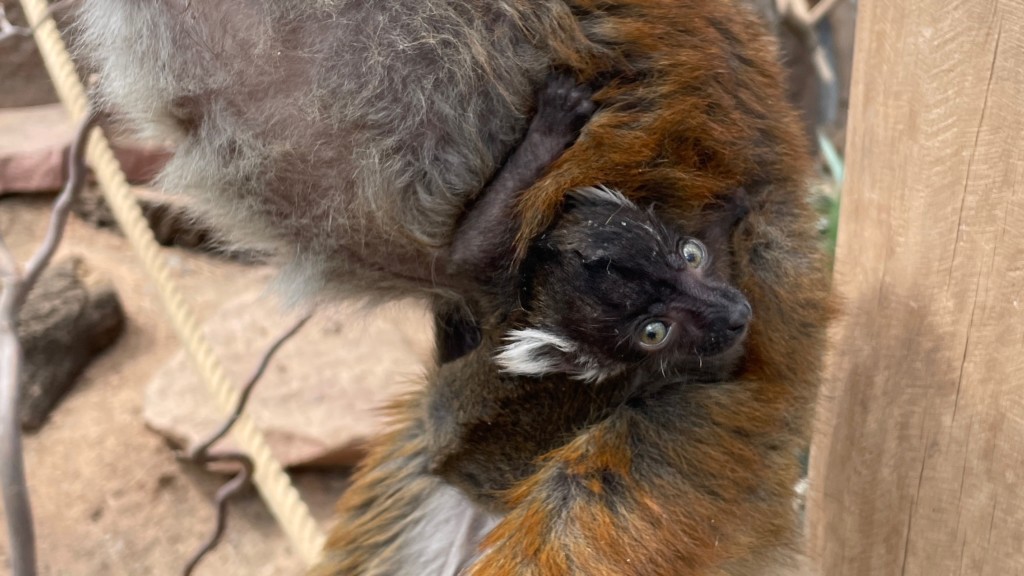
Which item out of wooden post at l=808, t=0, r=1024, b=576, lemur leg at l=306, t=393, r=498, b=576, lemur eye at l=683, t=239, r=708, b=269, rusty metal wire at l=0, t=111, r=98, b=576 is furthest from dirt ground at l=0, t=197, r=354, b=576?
lemur eye at l=683, t=239, r=708, b=269

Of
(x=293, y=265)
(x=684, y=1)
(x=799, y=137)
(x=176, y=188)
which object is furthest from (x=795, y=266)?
(x=176, y=188)

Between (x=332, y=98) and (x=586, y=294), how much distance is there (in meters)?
0.48

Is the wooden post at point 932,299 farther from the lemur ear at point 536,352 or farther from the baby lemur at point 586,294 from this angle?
the lemur ear at point 536,352

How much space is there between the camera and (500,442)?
164 centimetres

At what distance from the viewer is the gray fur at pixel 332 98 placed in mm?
1394

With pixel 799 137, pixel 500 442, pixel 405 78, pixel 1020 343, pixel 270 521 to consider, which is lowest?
pixel 270 521

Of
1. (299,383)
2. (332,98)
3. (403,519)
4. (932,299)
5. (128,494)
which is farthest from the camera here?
(299,383)

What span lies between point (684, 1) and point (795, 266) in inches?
18.6

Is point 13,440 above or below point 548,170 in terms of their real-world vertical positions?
below

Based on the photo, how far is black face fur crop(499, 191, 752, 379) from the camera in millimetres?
1417

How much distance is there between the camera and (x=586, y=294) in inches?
56.9

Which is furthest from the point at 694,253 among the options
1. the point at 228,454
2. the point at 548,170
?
the point at 228,454

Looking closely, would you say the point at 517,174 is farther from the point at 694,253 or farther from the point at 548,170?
the point at 694,253

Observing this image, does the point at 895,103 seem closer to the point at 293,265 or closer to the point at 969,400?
the point at 969,400
